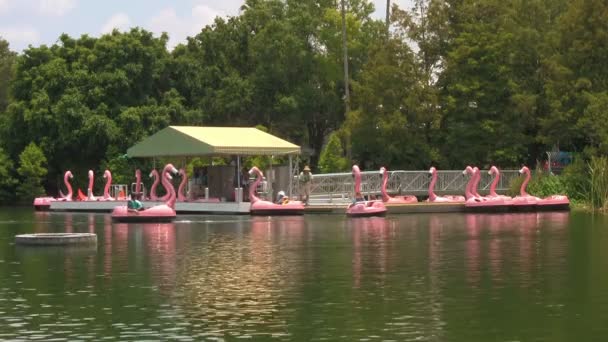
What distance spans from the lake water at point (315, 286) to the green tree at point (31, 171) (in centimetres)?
3391

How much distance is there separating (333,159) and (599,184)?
18518 mm

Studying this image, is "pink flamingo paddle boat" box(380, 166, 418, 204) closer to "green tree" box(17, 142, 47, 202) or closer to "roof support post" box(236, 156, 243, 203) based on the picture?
"roof support post" box(236, 156, 243, 203)

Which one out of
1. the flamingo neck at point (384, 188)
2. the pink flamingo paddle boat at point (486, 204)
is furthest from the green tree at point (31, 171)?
the pink flamingo paddle boat at point (486, 204)

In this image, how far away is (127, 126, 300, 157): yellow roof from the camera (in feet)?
167

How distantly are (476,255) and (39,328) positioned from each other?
43.4 ft

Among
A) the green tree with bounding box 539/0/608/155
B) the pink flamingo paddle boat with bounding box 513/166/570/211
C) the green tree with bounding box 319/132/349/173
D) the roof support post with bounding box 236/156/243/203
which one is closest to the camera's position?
the pink flamingo paddle boat with bounding box 513/166/570/211

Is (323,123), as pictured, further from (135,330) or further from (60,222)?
(135,330)

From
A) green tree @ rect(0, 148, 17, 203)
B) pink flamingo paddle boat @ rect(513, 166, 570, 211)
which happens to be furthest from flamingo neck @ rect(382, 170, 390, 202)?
green tree @ rect(0, 148, 17, 203)

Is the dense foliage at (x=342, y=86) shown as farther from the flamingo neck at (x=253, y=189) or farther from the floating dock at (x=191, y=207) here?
the flamingo neck at (x=253, y=189)

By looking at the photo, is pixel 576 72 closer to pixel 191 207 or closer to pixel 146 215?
pixel 191 207

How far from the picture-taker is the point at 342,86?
250ft

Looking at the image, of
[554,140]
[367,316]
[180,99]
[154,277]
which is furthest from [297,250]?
[180,99]

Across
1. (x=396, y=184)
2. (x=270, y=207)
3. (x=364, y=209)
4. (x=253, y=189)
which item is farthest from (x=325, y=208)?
(x=396, y=184)

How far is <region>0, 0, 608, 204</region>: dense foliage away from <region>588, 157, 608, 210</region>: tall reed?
2.79 m
